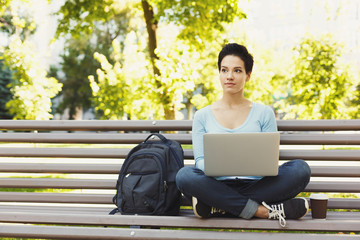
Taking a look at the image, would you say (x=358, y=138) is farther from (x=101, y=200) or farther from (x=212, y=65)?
(x=212, y=65)

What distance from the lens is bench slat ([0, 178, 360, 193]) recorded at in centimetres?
303

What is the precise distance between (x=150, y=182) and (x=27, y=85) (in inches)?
845

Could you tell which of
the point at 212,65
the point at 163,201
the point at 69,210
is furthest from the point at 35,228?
the point at 212,65

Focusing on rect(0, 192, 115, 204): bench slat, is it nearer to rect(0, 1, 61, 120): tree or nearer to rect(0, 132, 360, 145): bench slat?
rect(0, 132, 360, 145): bench slat

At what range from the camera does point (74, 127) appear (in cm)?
338

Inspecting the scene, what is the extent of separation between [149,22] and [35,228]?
31.4 feet

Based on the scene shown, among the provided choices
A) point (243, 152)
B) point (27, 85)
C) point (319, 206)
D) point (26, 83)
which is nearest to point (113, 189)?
point (243, 152)

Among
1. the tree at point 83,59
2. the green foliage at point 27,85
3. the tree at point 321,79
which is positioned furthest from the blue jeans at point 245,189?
the tree at point 83,59

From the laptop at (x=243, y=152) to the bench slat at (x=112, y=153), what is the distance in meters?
0.71

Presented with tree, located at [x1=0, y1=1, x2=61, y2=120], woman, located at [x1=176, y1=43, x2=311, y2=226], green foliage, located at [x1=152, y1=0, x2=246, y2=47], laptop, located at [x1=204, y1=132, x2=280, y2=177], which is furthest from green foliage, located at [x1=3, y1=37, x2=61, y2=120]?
laptop, located at [x1=204, y1=132, x2=280, y2=177]

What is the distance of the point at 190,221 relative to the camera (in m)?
2.57

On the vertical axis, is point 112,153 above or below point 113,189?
above

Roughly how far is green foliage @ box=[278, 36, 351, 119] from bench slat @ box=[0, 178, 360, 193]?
12.6 m

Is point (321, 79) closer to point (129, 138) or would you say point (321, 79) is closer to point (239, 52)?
point (239, 52)
